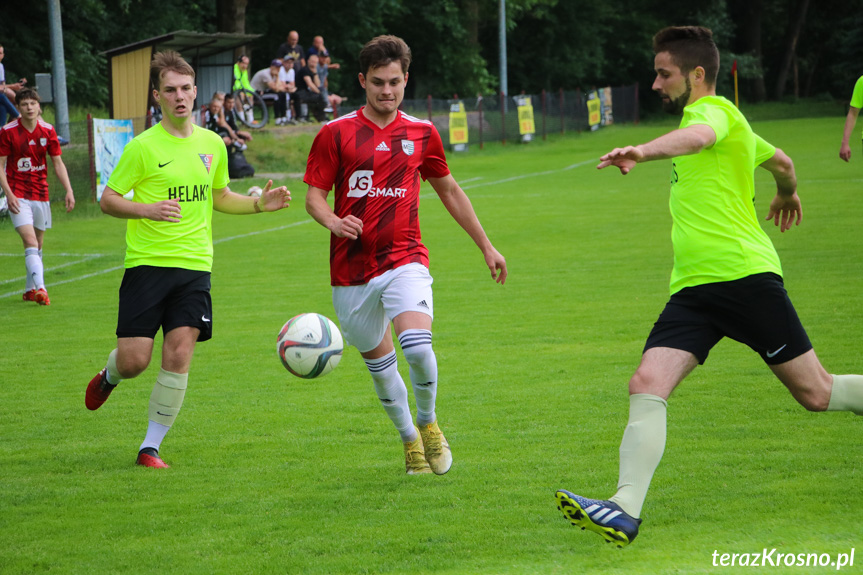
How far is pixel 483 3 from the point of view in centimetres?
4953

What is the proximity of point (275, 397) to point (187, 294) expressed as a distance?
187 cm

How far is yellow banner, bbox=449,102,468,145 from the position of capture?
35.2 m

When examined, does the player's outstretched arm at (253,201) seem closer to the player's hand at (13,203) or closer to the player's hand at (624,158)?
the player's hand at (624,158)

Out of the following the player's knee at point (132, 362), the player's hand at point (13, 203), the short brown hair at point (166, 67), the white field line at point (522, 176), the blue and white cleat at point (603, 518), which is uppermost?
the short brown hair at point (166, 67)

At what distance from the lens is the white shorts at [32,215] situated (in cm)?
1191

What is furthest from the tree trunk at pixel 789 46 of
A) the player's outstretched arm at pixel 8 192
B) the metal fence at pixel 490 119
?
the player's outstretched arm at pixel 8 192

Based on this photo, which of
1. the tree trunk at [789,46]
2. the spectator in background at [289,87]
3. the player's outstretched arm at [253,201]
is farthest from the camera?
the tree trunk at [789,46]

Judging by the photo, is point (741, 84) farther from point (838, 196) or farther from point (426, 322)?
point (426, 322)

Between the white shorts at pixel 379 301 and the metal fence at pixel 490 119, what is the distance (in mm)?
16658

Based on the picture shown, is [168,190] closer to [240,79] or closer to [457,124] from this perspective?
[240,79]

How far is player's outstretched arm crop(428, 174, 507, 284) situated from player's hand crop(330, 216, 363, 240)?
68 centimetres

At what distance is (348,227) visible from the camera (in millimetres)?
5285

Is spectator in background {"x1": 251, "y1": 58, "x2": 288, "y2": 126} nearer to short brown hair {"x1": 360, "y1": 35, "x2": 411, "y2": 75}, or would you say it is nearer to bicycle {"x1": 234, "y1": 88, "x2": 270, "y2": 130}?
bicycle {"x1": 234, "y1": 88, "x2": 270, "y2": 130}

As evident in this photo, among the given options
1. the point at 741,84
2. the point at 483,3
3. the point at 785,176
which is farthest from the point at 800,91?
the point at 785,176
